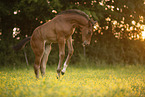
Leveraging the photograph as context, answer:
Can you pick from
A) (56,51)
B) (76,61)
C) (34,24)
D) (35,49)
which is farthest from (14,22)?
(35,49)

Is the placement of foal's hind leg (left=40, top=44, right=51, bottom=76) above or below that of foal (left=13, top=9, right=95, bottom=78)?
below

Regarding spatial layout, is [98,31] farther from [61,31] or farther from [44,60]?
[61,31]

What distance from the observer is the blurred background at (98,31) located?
13.8 meters

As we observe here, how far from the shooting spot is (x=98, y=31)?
15.7 meters

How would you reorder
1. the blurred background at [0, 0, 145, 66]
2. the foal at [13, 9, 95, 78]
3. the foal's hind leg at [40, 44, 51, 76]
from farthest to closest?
1. the blurred background at [0, 0, 145, 66]
2. the foal's hind leg at [40, 44, 51, 76]
3. the foal at [13, 9, 95, 78]

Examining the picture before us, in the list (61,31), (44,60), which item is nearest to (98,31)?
(44,60)

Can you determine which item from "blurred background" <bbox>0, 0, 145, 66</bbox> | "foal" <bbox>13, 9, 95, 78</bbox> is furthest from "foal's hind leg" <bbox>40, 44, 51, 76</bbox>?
"blurred background" <bbox>0, 0, 145, 66</bbox>

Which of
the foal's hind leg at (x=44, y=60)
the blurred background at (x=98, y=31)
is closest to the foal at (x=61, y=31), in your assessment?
the foal's hind leg at (x=44, y=60)

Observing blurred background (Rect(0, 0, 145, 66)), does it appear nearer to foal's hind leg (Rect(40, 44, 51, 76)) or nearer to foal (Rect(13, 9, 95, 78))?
foal's hind leg (Rect(40, 44, 51, 76))

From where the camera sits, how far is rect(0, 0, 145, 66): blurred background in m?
13.8

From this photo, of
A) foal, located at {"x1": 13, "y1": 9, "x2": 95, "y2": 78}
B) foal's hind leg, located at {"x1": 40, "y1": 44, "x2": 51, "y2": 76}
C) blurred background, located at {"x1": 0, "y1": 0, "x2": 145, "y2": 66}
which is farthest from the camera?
blurred background, located at {"x1": 0, "y1": 0, "x2": 145, "y2": 66}

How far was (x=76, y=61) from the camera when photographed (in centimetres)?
1513

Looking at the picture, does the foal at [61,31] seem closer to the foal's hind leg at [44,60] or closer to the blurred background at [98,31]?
the foal's hind leg at [44,60]

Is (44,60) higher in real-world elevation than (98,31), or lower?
lower
